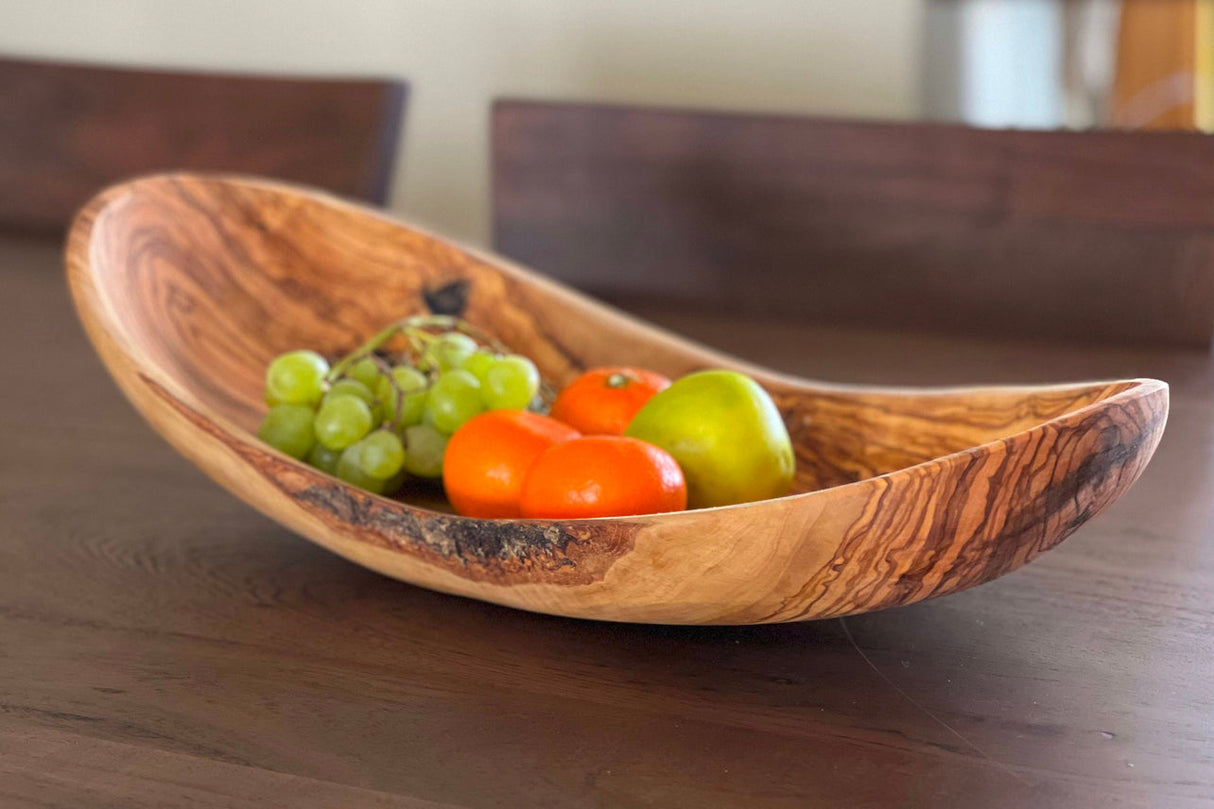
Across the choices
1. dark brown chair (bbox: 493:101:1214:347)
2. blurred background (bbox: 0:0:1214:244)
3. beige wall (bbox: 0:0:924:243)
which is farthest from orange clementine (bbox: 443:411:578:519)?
beige wall (bbox: 0:0:924:243)

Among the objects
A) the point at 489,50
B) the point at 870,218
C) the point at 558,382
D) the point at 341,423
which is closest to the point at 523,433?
the point at 341,423

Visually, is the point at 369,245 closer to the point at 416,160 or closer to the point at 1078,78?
the point at 416,160

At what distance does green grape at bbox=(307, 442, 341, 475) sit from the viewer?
0.69 metres

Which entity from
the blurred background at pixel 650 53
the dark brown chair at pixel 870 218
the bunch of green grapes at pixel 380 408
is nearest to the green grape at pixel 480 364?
the bunch of green grapes at pixel 380 408

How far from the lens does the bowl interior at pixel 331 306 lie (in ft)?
2.38

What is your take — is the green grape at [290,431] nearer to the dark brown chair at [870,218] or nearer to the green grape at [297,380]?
the green grape at [297,380]

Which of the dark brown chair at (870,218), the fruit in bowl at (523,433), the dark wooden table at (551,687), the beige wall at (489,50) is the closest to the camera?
the dark wooden table at (551,687)

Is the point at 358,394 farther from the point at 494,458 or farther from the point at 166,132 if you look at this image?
the point at 166,132

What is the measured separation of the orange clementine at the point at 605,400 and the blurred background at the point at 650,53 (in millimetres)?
951

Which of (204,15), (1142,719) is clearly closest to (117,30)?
(204,15)

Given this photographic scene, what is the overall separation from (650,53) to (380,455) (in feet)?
4.33

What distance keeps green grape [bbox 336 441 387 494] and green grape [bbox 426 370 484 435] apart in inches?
2.1

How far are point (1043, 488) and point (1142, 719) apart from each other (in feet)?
0.36

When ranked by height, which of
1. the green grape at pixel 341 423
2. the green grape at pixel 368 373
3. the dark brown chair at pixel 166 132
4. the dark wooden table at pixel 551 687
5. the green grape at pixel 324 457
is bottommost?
the dark wooden table at pixel 551 687
